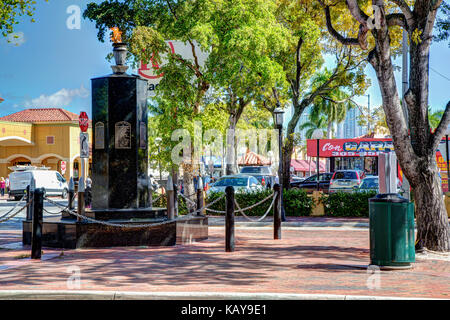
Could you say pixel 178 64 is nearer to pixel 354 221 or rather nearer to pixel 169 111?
pixel 169 111

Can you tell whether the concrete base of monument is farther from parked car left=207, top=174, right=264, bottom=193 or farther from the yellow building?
the yellow building

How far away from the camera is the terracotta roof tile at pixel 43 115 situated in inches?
2228

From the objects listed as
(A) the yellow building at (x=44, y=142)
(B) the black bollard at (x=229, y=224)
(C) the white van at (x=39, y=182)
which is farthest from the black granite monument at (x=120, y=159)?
(A) the yellow building at (x=44, y=142)

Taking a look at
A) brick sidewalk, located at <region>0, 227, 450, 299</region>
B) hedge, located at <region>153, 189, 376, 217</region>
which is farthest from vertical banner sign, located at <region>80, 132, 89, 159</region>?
brick sidewalk, located at <region>0, 227, 450, 299</region>

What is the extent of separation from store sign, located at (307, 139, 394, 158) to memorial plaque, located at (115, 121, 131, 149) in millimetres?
30224

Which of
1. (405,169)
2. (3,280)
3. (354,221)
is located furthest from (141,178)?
(354,221)

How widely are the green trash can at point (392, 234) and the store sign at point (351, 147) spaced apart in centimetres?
3149

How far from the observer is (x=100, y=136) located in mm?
12055

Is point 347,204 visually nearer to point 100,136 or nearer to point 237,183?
point 237,183

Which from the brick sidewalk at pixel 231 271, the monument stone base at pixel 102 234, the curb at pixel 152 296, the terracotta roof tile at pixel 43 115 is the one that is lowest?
the brick sidewalk at pixel 231 271

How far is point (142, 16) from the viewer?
22953mm

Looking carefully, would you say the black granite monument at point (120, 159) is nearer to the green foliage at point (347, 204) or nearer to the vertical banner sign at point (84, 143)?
the vertical banner sign at point (84, 143)

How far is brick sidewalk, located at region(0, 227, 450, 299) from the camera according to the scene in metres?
7.19

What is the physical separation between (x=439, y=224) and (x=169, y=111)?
45.5 feet
